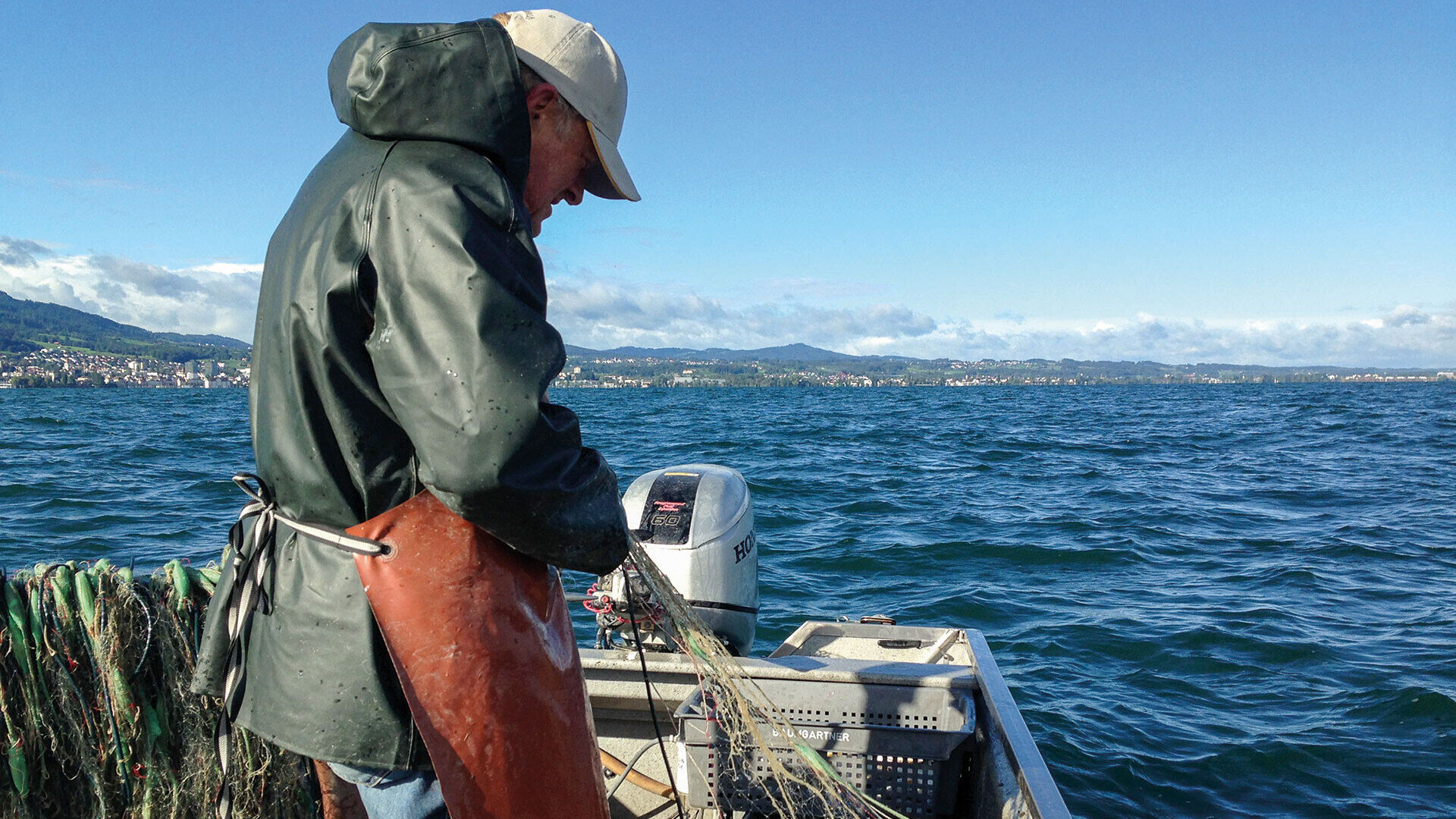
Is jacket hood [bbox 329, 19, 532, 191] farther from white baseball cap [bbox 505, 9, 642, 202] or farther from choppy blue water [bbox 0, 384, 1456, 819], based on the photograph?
choppy blue water [bbox 0, 384, 1456, 819]

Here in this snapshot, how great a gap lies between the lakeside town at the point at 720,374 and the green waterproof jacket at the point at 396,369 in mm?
77338

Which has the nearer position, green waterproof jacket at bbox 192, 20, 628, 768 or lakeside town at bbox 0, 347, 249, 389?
green waterproof jacket at bbox 192, 20, 628, 768

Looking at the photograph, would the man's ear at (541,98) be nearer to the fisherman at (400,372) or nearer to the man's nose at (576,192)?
the fisherman at (400,372)

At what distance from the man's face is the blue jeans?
1.02 meters

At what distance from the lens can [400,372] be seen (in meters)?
1.42

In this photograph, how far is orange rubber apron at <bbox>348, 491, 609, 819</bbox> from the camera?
154 cm

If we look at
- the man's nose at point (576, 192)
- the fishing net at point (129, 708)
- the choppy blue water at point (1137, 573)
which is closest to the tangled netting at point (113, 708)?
Result: the fishing net at point (129, 708)

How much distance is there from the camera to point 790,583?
9531mm

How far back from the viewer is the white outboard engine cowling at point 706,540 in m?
4.70

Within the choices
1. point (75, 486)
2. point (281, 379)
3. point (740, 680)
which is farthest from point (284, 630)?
point (75, 486)

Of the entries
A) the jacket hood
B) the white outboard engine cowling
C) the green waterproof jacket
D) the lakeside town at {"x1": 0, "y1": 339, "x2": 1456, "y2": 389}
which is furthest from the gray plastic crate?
→ the lakeside town at {"x1": 0, "y1": 339, "x2": 1456, "y2": 389}

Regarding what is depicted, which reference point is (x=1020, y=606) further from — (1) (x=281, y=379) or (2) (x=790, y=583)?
(1) (x=281, y=379)

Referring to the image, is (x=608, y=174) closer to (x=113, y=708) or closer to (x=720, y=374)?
(x=113, y=708)

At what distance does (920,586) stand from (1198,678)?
10.1 ft
